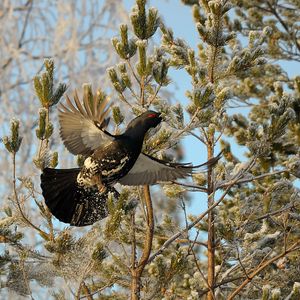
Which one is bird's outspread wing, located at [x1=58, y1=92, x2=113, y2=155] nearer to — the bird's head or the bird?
the bird

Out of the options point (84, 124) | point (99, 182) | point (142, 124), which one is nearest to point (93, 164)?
point (99, 182)

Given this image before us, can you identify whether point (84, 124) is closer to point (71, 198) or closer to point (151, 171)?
point (71, 198)

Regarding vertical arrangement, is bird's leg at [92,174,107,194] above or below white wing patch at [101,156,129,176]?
below

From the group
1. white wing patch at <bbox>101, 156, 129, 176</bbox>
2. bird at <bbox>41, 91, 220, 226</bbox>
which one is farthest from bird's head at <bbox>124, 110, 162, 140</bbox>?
white wing patch at <bbox>101, 156, 129, 176</bbox>

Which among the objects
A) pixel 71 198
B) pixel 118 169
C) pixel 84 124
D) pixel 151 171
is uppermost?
pixel 84 124

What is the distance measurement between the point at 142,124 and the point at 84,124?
394mm

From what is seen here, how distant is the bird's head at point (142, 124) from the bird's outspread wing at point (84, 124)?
17cm

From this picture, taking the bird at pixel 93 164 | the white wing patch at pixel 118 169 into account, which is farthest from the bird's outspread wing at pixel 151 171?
the white wing patch at pixel 118 169

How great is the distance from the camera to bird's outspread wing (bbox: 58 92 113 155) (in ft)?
15.7

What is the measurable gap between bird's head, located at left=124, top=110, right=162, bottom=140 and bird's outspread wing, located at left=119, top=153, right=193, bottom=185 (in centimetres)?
27

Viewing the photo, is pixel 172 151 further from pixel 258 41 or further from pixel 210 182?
pixel 258 41

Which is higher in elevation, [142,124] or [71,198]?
[142,124]

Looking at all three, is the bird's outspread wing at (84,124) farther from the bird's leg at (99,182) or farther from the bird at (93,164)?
the bird's leg at (99,182)

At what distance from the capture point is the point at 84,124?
194 inches
